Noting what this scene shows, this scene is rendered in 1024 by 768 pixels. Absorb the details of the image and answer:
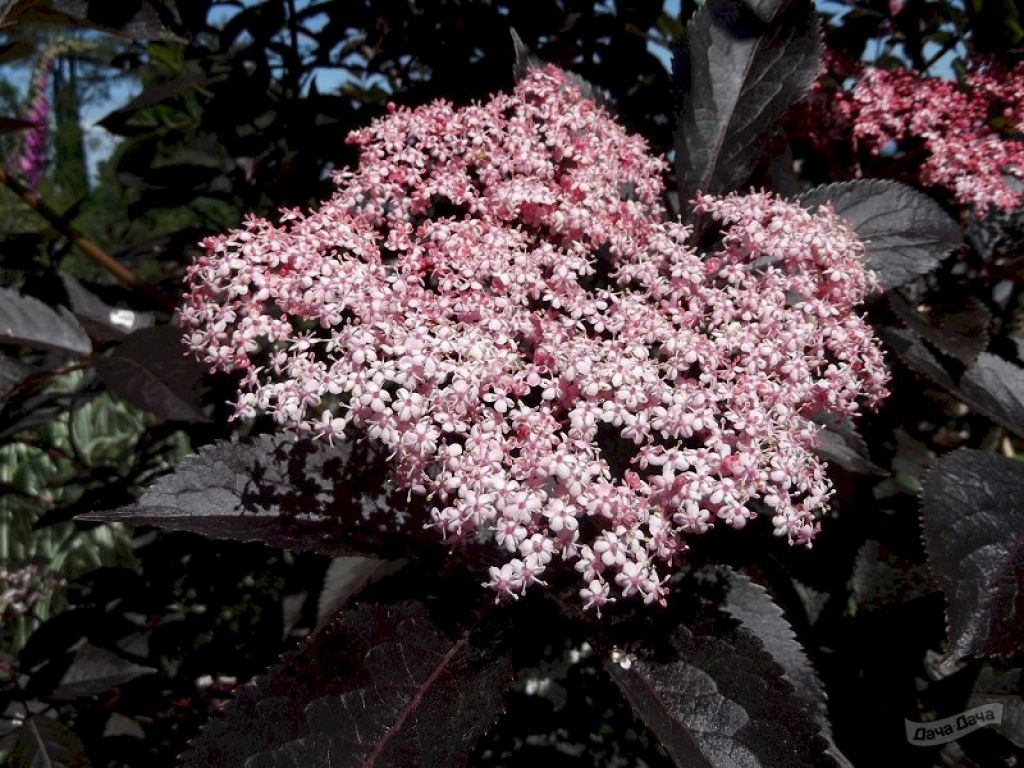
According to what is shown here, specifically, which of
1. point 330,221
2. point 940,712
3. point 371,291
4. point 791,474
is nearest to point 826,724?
point 791,474

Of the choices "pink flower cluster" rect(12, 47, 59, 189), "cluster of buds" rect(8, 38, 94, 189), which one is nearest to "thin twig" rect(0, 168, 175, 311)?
"cluster of buds" rect(8, 38, 94, 189)

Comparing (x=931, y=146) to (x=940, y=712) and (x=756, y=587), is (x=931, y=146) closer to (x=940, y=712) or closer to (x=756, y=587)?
(x=756, y=587)

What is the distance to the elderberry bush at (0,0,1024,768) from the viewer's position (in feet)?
2.85

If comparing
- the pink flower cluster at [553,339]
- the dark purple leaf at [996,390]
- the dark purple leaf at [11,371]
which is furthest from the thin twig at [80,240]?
the dark purple leaf at [996,390]

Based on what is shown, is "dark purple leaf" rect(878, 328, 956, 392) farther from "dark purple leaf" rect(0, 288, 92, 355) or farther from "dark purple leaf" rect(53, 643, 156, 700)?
"dark purple leaf" rect(53, 643, 156, 700)

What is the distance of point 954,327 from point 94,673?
1.86 metres

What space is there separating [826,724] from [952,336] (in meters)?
0.65

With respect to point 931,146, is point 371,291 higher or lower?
lower

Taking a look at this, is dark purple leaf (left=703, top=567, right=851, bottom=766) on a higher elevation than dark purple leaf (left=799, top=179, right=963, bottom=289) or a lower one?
lower

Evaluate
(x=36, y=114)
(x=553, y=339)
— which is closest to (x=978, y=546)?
(x=553, y=339)

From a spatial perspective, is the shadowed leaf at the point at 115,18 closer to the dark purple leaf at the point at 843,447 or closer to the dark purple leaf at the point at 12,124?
the dark purple leaf at the point at 12,124

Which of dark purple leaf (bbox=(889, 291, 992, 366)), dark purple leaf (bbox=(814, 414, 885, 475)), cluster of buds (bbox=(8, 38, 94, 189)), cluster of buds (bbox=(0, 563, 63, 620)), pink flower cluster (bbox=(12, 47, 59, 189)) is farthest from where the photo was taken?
pink flower cluster (bbox=(12, 47, 59, 189))

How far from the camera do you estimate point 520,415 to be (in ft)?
2.88

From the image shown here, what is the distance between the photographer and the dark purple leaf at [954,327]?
47.8 inches
